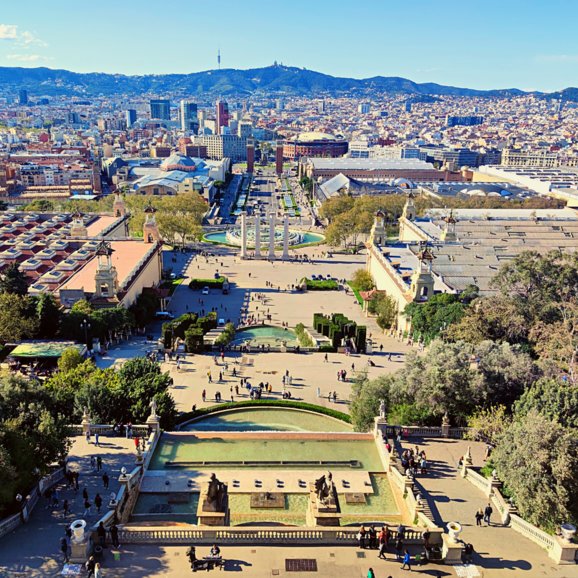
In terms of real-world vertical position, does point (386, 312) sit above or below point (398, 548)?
below

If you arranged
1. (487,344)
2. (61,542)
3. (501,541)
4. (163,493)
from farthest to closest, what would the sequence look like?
(487,344) < (163,493) < (501,541) < (61,542)

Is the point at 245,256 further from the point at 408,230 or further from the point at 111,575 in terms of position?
the point at 111,575

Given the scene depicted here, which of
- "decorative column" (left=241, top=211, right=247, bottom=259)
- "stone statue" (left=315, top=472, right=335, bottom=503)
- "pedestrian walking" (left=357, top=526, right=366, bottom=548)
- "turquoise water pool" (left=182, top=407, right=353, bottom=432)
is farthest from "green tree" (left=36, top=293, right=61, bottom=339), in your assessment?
"decorative column" (left=241, top=211, right=247, bottom=259)

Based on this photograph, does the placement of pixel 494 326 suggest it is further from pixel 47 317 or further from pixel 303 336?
pixel 47 317

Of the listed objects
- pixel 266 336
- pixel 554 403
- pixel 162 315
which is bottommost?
pixel 162 315

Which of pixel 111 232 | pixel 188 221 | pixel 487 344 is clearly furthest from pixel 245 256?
pixel 487 344

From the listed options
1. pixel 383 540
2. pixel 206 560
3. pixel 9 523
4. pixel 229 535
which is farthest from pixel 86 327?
pixel 383 540

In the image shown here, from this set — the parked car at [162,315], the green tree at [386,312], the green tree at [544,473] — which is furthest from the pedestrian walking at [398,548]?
the parked car at [162,315]
